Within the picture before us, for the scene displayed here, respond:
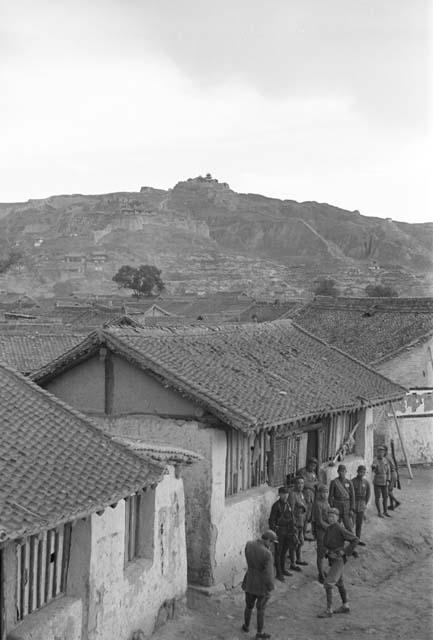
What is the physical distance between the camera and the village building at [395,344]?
22.1 meters

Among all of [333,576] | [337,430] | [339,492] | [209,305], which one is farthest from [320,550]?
[209,305]

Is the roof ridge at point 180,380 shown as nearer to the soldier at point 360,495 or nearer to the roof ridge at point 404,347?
the soldier at point 360,495

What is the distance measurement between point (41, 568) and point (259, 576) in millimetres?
2913

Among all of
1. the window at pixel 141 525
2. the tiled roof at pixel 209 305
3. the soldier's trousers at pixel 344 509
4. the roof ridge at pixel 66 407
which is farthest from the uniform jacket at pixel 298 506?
the tiled roof at pixel 209 305

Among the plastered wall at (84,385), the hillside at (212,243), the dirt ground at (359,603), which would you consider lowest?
the dirt ground at (359,603)

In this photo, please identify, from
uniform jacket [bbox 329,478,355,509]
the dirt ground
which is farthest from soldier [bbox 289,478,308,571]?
uniform jacket [bbox 329,478,355,509]

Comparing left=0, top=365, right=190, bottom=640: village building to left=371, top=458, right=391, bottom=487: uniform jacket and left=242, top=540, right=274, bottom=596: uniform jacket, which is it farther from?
left=371, top=458, right=391, bottom=487: uniform jacket

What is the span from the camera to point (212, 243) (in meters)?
155

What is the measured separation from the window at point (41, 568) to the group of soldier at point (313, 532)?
→ 2465mm

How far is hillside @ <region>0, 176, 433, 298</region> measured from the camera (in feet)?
376

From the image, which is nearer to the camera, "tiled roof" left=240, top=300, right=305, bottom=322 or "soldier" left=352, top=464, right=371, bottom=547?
"soldier" left=352, top=464, right=371, bottom=547

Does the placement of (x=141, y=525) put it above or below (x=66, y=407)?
below

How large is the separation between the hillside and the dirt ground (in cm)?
7611

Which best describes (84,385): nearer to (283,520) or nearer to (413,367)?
(283,520)
